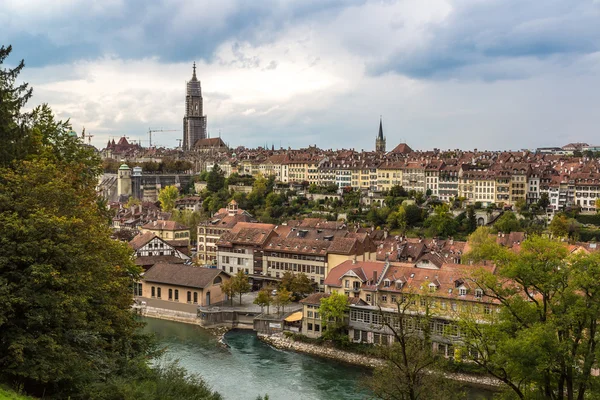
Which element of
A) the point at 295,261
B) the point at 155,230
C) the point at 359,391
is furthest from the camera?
the point at 155,230

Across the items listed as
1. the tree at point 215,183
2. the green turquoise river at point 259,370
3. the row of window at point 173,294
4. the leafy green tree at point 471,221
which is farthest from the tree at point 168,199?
the green turquoise river at point 259,370

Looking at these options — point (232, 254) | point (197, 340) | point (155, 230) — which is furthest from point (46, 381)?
point (155, 230)

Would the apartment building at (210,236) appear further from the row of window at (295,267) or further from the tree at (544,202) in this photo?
the tree at (544,202)

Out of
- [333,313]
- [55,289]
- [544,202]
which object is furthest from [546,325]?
[544,202]

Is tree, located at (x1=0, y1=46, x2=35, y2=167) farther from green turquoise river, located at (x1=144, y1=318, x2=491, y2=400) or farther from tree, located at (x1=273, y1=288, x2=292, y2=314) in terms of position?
tree, located at (x1=273, y1=288, x2=292, y2=314)

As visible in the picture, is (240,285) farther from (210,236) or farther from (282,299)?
(210,236)

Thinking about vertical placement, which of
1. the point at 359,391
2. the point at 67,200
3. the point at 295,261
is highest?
the point at 67,200

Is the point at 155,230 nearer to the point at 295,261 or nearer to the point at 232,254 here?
the point at 232,254

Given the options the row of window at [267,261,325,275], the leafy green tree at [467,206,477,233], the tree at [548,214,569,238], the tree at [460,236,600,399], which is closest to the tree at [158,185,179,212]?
the leafy green tree at [467,206,477,233]
